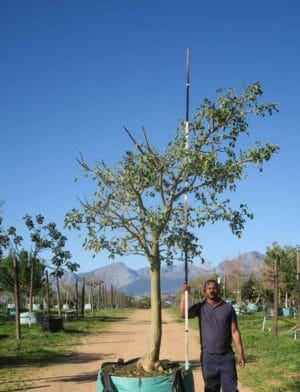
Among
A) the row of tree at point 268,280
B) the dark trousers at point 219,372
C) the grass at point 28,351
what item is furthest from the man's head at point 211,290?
the row of tree at point 268,280

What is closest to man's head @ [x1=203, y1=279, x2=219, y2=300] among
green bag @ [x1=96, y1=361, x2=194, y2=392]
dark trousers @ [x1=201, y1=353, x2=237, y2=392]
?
dark trousers @ [x1=201, y1=353, x2=237, y2=392]

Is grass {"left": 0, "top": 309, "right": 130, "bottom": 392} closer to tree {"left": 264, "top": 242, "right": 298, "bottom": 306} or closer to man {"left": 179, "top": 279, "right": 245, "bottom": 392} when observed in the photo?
man {"left": 179, "top": 279, "right": 245, "bottom": 392}

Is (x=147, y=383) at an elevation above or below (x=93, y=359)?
above

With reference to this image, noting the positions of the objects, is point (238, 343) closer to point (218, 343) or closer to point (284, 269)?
point (218, 343)

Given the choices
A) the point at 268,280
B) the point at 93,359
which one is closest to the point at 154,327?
the point at 93,359

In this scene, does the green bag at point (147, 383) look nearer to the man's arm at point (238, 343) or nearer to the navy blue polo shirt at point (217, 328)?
the navy blue polo shirt at point (217, 328)

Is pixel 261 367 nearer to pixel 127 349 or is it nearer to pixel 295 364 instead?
pixel 295 364

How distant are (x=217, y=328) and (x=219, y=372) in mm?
521

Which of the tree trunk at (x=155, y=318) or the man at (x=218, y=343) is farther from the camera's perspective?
the tree trunk at (x=155, y=318)

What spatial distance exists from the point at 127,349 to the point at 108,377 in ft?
32.0

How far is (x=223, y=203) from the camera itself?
7.95 meters

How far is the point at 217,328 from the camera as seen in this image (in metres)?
6.58

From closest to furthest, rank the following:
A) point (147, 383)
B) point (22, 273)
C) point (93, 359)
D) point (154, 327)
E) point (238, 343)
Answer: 1. point (238, 343)
2. point (147, 383)
3. point (154, 327)
4. point (93, 359)
5. point (22, 273)

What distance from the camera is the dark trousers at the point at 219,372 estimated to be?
254 inches
